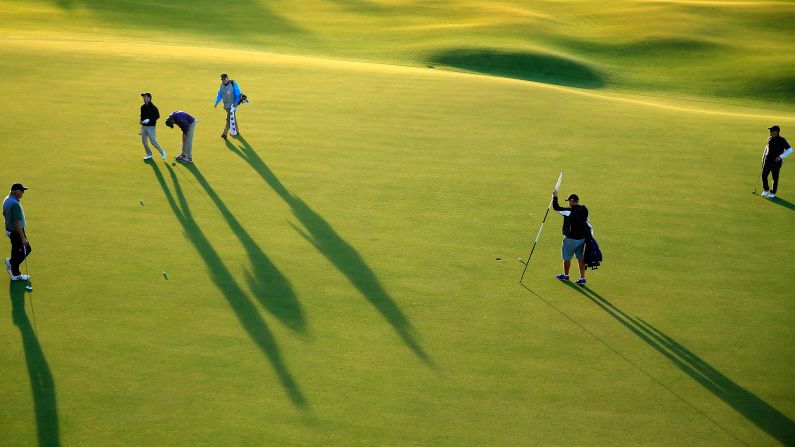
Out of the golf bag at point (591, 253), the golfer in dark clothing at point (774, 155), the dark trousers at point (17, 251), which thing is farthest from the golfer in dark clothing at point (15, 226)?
the golfer in dark clothing at point (774, 155)

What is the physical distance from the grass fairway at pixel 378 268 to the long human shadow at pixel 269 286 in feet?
0.17

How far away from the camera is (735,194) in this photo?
19.5m

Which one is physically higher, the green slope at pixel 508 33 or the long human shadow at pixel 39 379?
the green slope at pixel 508 33

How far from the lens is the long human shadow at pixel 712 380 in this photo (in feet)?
34.0

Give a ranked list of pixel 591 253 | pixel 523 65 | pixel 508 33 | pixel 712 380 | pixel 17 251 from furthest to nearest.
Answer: pixel 508 33 < pixel 523 65 < pixel 591 253 < pixel 17 251 < pixel 712 380

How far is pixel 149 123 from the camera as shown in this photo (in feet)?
A: 61.5

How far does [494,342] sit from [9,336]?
320 inches

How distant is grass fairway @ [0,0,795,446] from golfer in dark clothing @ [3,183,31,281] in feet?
1.82

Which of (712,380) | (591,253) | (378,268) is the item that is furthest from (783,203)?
(378,268)

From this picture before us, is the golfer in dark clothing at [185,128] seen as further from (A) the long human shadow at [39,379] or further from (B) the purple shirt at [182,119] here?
(A) the long human shadow at [39,379]

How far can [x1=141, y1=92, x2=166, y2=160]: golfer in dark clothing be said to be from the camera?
725 inches

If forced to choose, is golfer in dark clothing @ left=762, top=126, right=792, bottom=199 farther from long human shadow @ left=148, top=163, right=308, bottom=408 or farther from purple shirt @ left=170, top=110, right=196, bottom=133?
purple shirt @ left=170, top=110, right=196, bottom=133

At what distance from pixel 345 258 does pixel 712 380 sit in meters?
7.29

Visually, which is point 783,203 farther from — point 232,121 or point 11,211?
point 11,211
